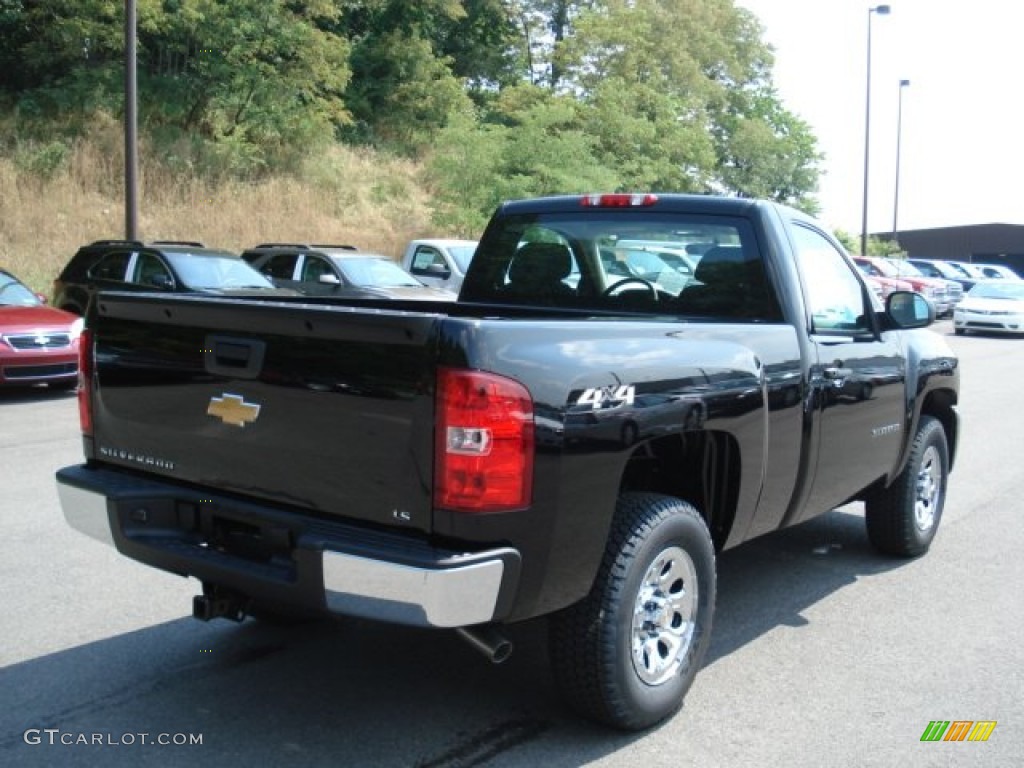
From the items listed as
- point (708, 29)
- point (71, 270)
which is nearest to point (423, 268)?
point (71, 270)

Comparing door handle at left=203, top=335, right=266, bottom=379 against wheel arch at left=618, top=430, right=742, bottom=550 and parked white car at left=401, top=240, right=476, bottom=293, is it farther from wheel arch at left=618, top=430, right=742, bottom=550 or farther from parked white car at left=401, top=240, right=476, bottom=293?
parked white car at left=401, top=240, right=476, bottom=293

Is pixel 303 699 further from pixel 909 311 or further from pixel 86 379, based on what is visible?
pixel 909 311

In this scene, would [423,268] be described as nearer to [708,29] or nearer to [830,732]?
[830,732]

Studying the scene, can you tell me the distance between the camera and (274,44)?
28125 millimetres

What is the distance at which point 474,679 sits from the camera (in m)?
4.23

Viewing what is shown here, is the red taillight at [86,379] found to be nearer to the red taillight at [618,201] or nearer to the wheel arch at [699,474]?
the wheel arch at [699,474]

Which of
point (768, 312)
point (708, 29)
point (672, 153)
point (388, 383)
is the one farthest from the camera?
point (708, 29)

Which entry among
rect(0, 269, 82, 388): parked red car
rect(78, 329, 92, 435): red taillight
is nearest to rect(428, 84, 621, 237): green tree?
rect(0, 269, 82, 388): parked red car

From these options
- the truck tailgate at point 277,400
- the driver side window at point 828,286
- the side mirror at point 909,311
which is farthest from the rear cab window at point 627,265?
the truck tailgate at point 277,400

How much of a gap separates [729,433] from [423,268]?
15.8 m

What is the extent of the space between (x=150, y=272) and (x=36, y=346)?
281cm

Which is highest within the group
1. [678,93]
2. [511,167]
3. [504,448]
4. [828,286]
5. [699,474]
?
[678,93]

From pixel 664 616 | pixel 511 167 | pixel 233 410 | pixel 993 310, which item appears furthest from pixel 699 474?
pixel 993 310

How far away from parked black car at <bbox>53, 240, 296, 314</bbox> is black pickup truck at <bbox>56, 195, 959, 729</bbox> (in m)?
10.1
